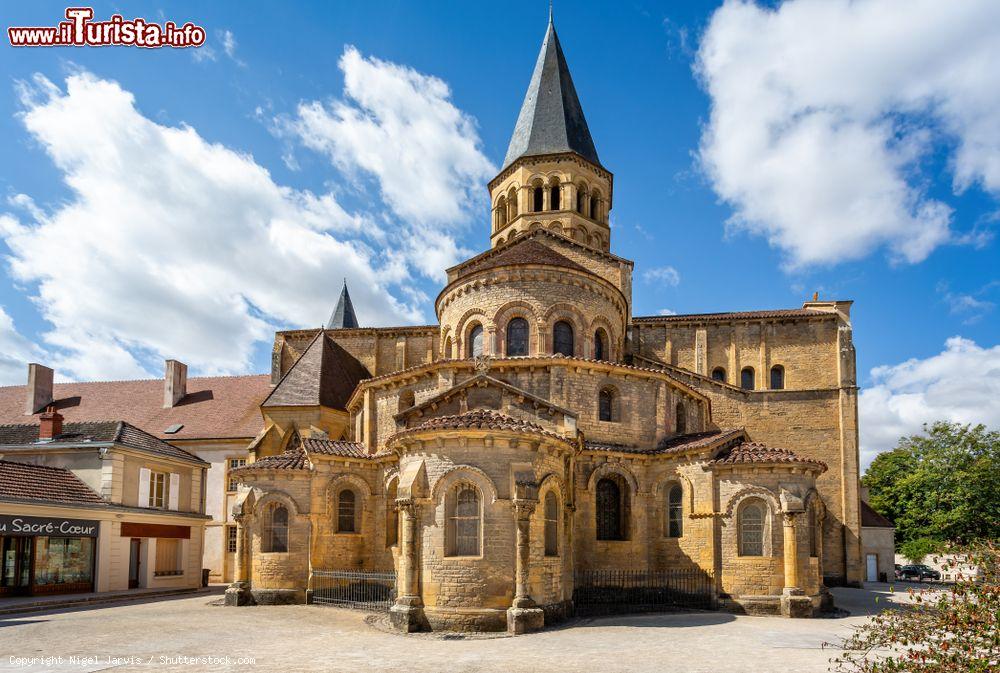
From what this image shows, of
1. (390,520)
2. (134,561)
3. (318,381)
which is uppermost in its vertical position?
(318,381)

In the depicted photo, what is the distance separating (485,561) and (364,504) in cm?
857

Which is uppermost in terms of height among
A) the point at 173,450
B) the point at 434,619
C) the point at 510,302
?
the point at 510,302

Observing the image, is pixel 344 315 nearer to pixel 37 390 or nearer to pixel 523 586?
pixel 37 390

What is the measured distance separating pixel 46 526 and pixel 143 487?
16.0ft

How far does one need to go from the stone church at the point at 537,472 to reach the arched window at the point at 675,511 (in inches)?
2.2

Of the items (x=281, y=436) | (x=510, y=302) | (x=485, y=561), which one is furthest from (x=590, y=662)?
(x=281, y=436)

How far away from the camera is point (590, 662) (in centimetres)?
1323

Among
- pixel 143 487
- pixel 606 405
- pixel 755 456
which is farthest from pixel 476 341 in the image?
pixel 143 487

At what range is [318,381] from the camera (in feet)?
105

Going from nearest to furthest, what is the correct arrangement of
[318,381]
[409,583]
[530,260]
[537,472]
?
[409,583] < [537,472] < [530,260] < [318,381]

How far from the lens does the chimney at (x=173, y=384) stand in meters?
40.7

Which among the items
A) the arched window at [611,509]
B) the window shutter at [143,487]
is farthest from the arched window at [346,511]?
the window shutter at [143,487]

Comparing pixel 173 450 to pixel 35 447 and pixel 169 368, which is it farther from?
pixel 169 368

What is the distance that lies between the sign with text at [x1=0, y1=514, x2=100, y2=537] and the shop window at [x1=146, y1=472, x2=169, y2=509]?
3.31 m
